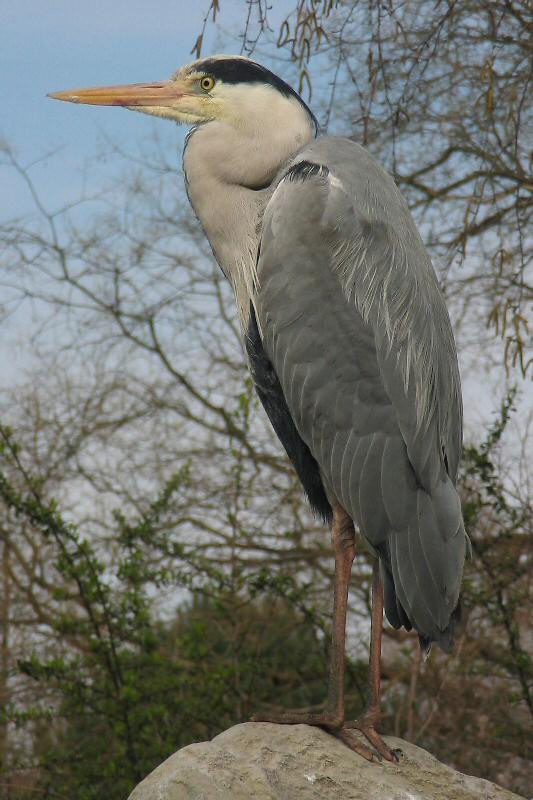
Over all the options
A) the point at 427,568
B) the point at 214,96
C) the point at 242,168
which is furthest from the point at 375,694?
the point at 214,96

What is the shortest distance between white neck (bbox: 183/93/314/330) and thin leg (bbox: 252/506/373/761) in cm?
84

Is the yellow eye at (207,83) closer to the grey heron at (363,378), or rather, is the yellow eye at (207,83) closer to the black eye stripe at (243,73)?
the black eye stripe at (243,73)

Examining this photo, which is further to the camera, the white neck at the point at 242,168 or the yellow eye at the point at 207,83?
the yellow eye at the point at 207,83

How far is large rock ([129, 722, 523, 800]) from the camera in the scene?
2793 millimetres

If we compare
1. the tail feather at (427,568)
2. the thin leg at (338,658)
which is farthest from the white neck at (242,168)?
the tail feather at (427,568)

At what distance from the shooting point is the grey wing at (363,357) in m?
3.27

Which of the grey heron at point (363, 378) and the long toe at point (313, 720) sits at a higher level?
the grey heron at point (363, 378)

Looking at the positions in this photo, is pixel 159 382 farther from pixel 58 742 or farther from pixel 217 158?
pixel 217 158

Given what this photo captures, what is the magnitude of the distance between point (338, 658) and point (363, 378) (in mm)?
900

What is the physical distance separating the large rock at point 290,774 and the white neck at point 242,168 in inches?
57.6

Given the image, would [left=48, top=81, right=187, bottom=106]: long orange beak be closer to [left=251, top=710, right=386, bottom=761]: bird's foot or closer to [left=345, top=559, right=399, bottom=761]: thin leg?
[left=345, top=559, right=399, bottom=761]: thin leg

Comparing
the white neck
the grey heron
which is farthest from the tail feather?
the white neck

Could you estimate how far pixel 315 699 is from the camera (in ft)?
23.6

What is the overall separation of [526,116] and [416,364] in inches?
153
